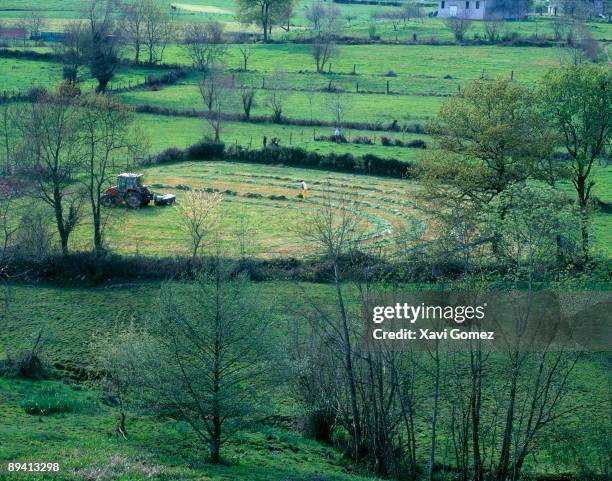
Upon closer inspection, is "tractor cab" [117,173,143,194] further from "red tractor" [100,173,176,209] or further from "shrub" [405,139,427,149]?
"shrub" [405,139,427,149]

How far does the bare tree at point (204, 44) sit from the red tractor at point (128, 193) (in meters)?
44.3

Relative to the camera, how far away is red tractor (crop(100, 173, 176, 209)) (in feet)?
180

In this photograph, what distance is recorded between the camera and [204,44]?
10550 centimetres

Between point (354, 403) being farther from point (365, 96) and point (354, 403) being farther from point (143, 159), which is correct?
point (365, 96)

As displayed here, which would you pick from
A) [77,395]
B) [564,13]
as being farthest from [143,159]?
[564,13]

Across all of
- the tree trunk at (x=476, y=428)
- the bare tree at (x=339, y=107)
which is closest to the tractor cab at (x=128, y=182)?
the bare tree at (x=339, y=107)

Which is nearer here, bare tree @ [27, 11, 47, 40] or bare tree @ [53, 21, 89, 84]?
bare tree @ [53, 21, 89, 84]

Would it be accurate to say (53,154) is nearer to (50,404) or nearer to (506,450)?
(50,404)

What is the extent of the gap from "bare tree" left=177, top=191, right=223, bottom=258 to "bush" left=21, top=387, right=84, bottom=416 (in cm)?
1295

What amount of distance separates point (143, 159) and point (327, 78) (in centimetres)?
3646

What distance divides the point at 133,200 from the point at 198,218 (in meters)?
9.63

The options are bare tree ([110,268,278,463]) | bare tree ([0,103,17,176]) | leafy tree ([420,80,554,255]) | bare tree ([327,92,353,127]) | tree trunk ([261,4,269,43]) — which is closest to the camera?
bare tree ([110,268,278,463])

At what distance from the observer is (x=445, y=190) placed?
49344 millimetres

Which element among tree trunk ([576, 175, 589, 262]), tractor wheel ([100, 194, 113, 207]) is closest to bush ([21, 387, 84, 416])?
tree trunk ([576, 175, 589, 262])
